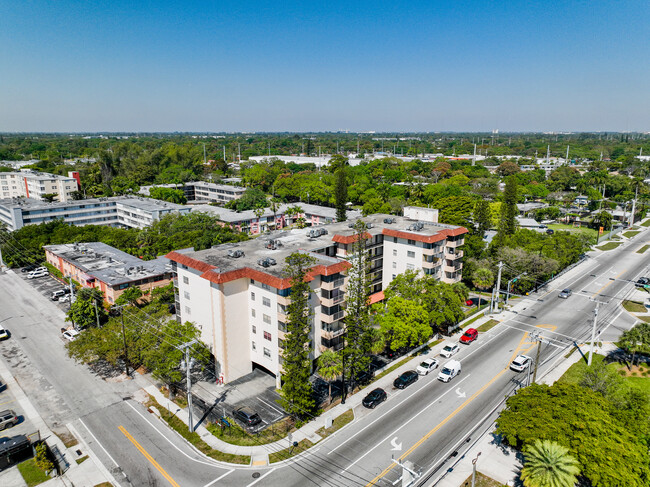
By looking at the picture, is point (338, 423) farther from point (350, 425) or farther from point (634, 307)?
point (634, 307)

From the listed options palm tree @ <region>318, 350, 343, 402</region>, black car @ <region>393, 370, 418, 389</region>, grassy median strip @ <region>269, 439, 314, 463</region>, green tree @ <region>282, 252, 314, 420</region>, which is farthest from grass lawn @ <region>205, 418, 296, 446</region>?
black car @ <region>393, 370, 418, 389</region>

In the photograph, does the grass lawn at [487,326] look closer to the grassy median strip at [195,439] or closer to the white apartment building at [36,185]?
the grassy median strip at [195,439]

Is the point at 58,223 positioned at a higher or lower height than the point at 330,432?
higher

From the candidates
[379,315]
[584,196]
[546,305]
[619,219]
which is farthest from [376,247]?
[584,196]

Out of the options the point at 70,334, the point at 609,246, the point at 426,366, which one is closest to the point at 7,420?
the point at 70,334

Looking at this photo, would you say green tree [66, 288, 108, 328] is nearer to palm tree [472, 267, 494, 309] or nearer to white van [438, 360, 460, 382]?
white van [438, 360, 460, 382]

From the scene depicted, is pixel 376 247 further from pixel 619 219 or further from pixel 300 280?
pixel 619 219

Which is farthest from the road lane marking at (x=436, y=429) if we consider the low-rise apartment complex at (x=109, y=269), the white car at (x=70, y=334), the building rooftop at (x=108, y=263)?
the building rooftop at (x=108, y=263)
